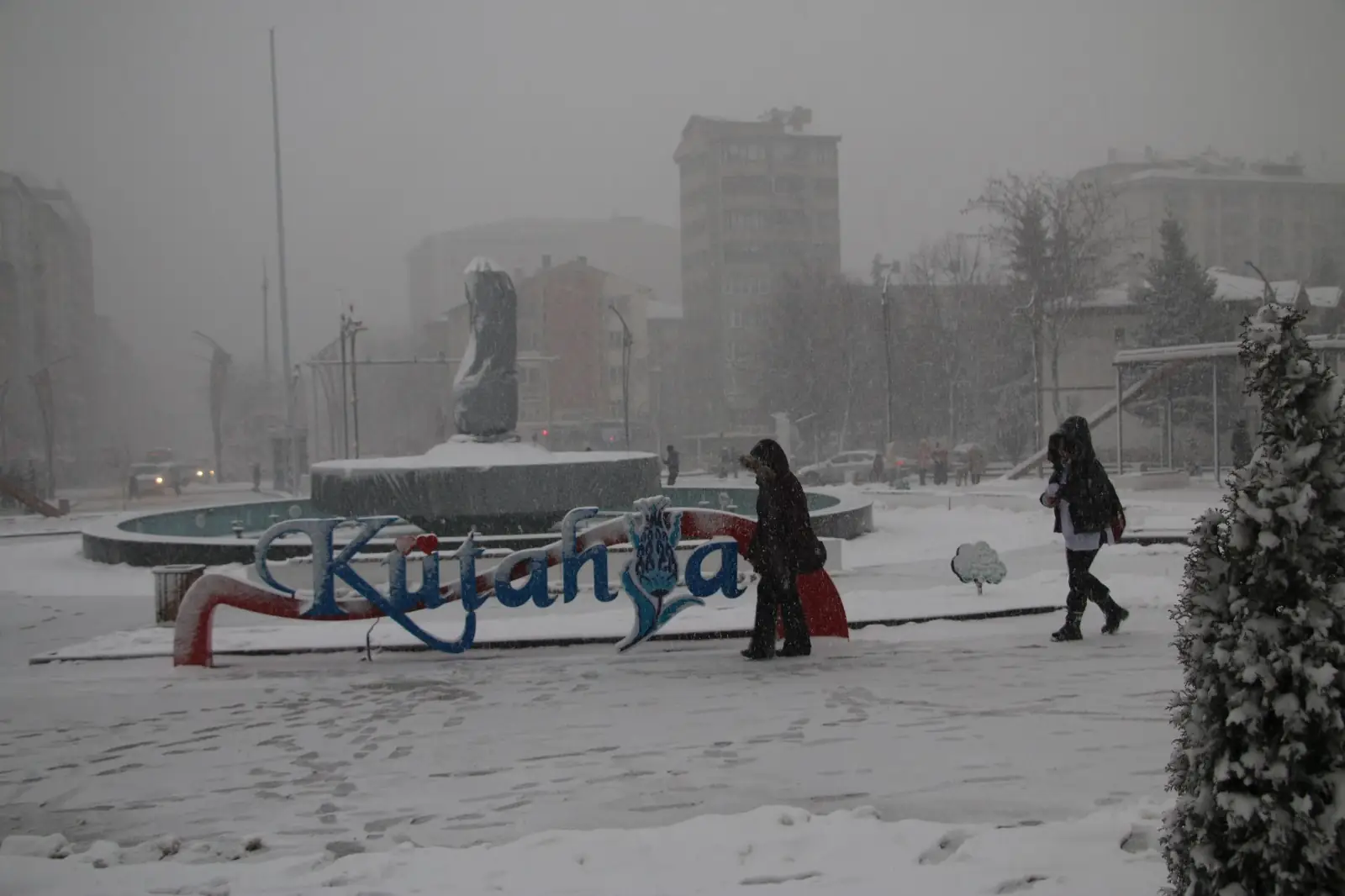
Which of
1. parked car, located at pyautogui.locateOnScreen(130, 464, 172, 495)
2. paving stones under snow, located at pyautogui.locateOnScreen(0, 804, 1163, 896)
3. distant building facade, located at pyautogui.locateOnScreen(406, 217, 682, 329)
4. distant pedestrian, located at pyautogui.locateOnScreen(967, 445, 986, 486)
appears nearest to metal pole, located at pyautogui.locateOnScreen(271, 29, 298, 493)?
parked car, located at pyautogui.locateOnScreen(130, 464, 172, 495)

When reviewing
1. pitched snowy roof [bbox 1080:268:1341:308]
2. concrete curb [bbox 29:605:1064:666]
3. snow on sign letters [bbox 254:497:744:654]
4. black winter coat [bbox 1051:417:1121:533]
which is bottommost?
concrete curb [bbox 29:605:1064:666]

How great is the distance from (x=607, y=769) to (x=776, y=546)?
11.4 feet

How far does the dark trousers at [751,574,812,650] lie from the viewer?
10211mm

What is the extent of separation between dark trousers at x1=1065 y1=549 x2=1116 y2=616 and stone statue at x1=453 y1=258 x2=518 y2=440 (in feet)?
38.0

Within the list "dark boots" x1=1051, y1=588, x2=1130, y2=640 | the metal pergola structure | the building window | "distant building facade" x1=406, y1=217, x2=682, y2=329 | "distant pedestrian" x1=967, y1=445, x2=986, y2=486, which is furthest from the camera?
"distant building facade" x1=406, y1=217, x2=682, y2=329

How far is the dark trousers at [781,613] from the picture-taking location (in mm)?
10211

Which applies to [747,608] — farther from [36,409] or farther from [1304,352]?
[36,409]

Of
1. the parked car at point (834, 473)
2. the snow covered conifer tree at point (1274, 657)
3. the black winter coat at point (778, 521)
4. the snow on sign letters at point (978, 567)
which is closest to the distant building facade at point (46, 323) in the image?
the parked car at point (834, 473)

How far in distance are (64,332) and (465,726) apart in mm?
77888

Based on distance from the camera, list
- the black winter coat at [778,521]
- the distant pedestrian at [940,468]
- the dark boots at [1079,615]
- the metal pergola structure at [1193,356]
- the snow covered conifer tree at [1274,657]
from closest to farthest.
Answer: the snow covered conifer tree at [1274,657]
the black winter coat at [778,521]
the dark boots at [1079,615]
the metal pergola structure at [1193,356]
the distant pedestrian at [940,468]

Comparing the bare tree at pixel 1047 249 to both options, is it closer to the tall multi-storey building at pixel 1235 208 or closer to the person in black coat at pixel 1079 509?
the tall multi-storey building at pixel 1235 208

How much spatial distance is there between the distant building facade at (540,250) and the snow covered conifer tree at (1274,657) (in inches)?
4776

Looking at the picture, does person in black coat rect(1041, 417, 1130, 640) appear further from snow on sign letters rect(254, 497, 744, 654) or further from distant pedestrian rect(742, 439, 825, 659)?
snow on sign letters rect(254, 497, 744, 654)

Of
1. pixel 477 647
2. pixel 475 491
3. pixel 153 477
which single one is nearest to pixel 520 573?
pixel 477 647
